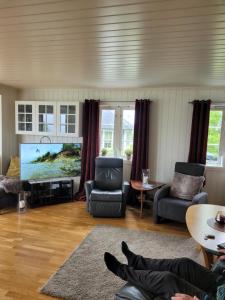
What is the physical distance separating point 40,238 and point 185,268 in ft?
6.67

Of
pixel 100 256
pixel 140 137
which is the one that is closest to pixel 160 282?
pixel 100 256

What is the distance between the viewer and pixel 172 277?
170 cm

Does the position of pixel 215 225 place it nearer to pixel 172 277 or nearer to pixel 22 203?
pixel 172 277

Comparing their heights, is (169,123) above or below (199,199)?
above

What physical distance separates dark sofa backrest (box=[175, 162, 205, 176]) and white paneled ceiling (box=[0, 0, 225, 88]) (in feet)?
4.53

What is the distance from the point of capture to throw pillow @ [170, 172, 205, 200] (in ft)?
12.7

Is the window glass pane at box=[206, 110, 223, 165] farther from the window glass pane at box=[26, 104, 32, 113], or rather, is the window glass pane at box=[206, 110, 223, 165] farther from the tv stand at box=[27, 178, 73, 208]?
the window glass pane at box=[26, 104, 32, 113]

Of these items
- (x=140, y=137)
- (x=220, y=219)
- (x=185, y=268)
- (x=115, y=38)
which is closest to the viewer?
(x=185, y=268)

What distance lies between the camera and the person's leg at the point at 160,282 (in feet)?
5.32

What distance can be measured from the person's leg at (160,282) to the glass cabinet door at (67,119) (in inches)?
131

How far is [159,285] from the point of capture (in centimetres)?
169

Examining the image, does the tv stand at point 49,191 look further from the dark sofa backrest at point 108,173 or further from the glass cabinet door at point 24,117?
the glass cabinet door at point 24,117

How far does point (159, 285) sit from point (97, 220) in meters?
2.31

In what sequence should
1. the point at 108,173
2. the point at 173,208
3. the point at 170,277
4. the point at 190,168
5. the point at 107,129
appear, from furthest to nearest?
the point at 107,129 → the point at 108,173 → the point at 190,168 → the point at 173,208 → the point at 170,277
